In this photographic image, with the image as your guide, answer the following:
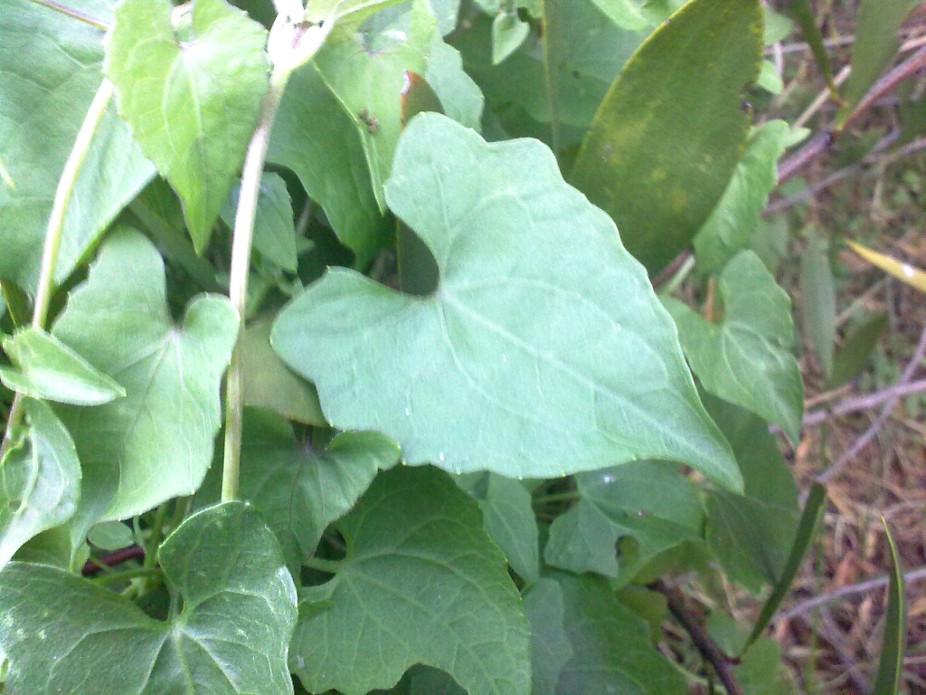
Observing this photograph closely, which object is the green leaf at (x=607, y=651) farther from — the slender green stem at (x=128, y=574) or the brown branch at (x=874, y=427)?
the brown branch at (x=874, y=427)

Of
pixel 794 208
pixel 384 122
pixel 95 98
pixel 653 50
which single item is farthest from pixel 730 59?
pixel 794 208

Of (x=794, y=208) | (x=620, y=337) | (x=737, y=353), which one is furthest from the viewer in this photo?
(x=794, y=208)

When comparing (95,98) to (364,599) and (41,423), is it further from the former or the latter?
(364,599)

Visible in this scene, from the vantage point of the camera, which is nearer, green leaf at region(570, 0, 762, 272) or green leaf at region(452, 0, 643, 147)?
green leaf at region(570, 0, 762, 272)

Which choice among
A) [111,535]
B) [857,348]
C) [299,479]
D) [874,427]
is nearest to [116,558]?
[111,535]

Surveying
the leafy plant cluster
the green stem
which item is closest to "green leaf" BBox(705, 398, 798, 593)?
the leafy plant cluster

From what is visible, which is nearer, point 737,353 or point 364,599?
point 364,599

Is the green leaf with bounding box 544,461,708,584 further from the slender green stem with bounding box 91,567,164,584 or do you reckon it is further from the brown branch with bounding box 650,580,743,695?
the slender green stem with bounding box 91,567,164,584
